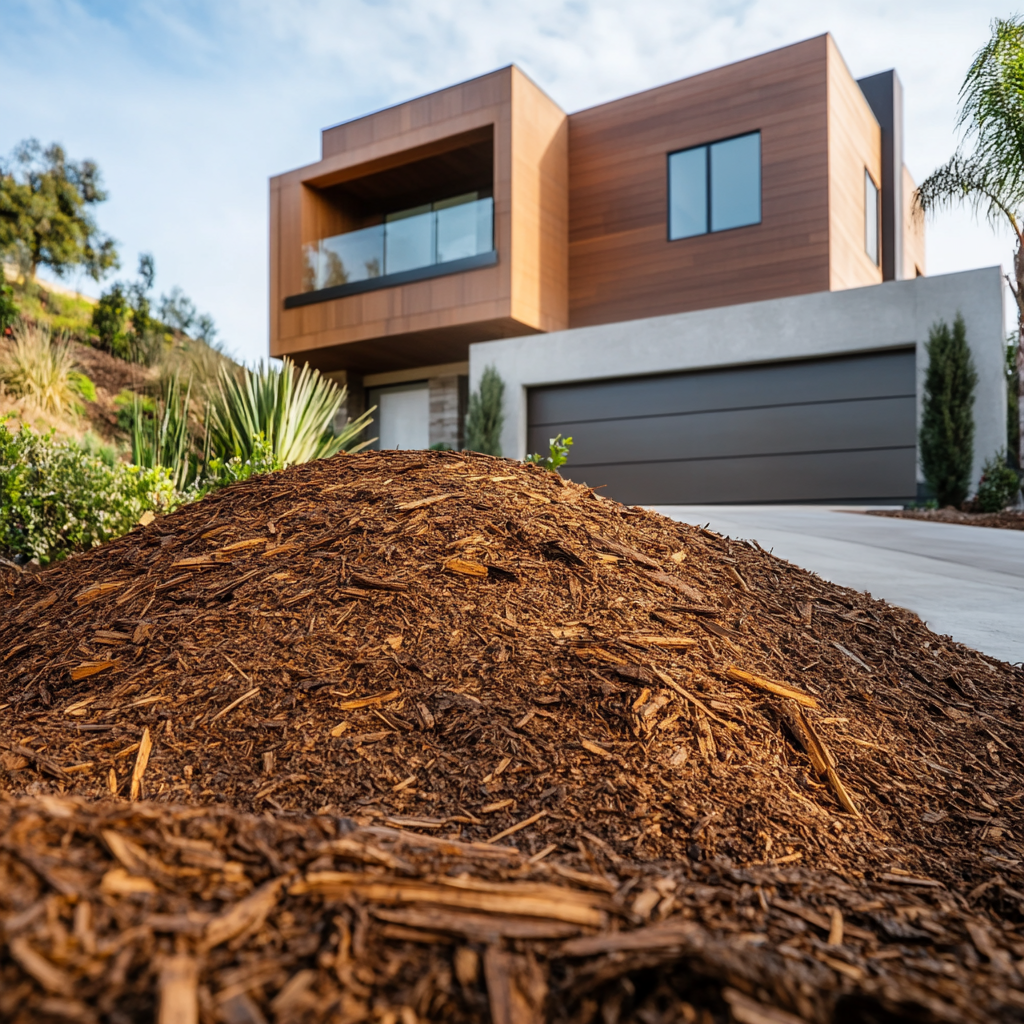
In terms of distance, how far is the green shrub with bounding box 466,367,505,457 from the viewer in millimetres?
13430

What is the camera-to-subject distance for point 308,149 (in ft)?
51.7

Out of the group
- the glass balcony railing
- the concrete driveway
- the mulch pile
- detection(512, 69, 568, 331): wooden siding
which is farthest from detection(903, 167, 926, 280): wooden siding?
the mulch pile

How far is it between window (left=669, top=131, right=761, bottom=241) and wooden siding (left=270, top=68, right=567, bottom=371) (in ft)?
7.56

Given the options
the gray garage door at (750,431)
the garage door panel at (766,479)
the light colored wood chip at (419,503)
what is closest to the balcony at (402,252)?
the gray garage door at (750,431)

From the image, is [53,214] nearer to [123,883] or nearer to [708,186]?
[708,186]

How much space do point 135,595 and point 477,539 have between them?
1.24 m

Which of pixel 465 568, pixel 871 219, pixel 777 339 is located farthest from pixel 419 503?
pixel 871 219

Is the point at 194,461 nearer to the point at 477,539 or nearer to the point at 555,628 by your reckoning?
the point at 477,539

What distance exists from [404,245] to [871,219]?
9.60 m

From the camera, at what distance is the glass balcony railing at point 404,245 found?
13383 mm

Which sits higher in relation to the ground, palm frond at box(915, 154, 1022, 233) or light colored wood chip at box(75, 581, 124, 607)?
palm frond at box(915, 154, 1022, 233)

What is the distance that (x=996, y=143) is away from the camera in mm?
9680

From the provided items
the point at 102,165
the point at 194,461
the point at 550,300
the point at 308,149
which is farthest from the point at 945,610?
the point at 102,165

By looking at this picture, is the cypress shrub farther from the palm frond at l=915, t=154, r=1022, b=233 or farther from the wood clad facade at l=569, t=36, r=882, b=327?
the wood clad facade at l=569, t=36, r=882, b=327
